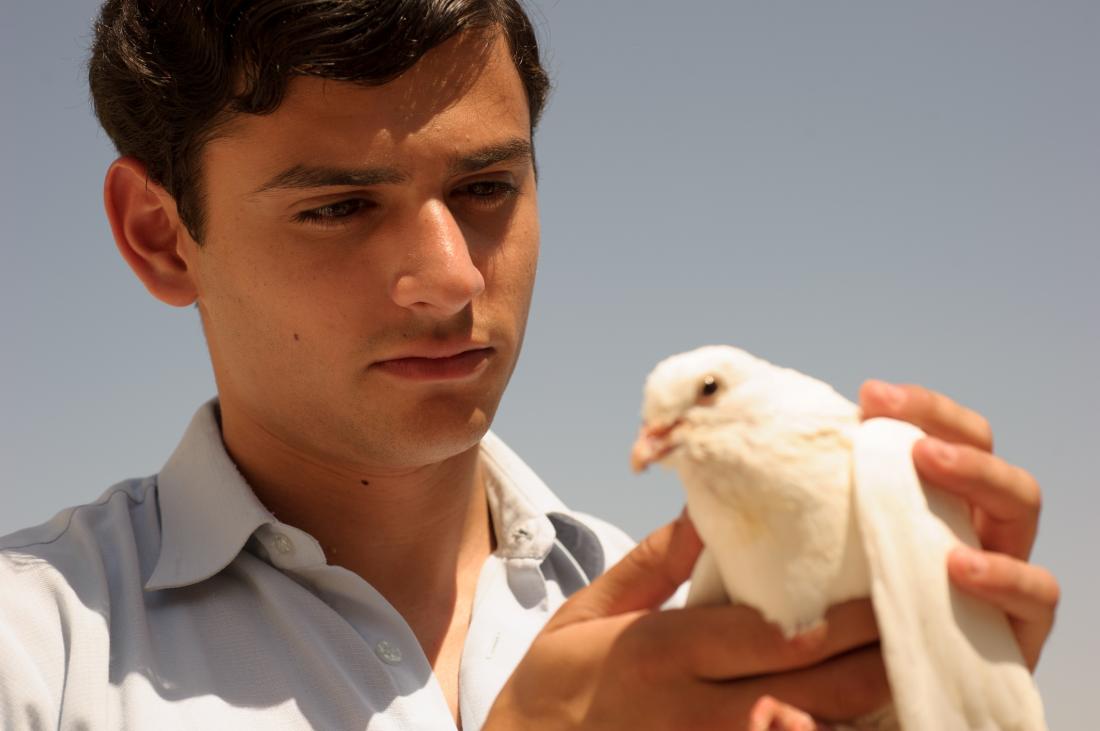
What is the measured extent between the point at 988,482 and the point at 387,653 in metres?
1.63

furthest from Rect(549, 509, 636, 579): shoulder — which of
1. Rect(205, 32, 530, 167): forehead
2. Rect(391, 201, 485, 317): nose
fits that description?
Rect(205, 32, 530, 167): forehead

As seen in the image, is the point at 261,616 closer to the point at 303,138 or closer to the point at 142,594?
the point at 142,594

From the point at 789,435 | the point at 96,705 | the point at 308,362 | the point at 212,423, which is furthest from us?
the point at 212,423

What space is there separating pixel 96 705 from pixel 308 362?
992 mm

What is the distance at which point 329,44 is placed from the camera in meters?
2.62

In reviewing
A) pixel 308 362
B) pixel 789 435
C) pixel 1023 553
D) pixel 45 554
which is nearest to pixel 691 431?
pixel 789 435

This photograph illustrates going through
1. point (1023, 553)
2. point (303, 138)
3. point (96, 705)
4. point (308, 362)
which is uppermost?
point (303, 138)

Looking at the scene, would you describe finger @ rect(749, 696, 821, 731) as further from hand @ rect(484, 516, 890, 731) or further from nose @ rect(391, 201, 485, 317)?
nose @ rect(391, 201, 485, 317)

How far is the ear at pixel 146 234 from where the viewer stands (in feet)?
10.3

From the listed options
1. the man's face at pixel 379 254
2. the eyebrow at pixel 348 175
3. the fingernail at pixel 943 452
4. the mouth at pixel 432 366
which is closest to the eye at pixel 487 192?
the man's face at pixel 379 254

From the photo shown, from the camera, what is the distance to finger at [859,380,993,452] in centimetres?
198

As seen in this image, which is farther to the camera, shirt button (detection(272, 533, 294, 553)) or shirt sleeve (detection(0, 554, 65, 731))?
shirt button (detection(272, 533, 294, 553))

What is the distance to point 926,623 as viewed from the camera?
70.8 inches

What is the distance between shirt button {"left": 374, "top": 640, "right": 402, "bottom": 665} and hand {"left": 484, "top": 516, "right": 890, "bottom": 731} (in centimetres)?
58
